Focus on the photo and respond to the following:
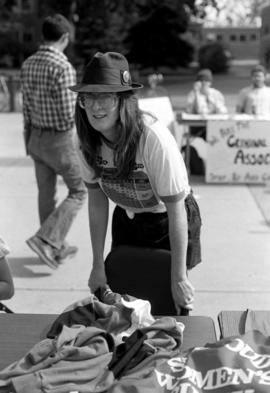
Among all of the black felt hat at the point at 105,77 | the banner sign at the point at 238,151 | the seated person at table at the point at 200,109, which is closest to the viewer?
the black felt hat at the point at 105,77

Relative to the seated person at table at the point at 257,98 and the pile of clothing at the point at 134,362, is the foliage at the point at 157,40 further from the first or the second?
the pile of clothing at the point at 134,362

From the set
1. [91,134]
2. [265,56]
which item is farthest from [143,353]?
[265,56]

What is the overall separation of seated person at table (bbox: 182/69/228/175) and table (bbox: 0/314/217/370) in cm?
680

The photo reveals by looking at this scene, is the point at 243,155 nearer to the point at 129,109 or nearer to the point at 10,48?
the point at 129,109

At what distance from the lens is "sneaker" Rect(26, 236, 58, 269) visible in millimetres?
5184

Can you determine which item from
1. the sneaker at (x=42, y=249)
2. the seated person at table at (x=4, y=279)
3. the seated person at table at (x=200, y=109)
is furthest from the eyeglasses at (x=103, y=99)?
the seated person at table at (x=200, y=109)

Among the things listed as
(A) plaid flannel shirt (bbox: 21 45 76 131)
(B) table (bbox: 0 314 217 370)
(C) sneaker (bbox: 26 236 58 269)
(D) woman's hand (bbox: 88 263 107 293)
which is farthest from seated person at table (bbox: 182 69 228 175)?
(B) table (bbox: 0 314 217 370)

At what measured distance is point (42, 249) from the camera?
519 cm

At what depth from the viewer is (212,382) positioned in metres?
1.92

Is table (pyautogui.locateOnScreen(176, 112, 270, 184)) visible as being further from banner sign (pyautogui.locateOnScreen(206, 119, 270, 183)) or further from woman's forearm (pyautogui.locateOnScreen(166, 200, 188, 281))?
woman's forearm (pyautogui.locateOnScreen(166, 200, 188, 281))

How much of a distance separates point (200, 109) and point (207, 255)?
482cm

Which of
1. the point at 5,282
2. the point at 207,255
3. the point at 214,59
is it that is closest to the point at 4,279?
the point at 5,282

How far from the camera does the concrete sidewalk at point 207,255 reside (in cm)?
472

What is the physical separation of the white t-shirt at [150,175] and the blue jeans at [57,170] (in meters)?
2.31
